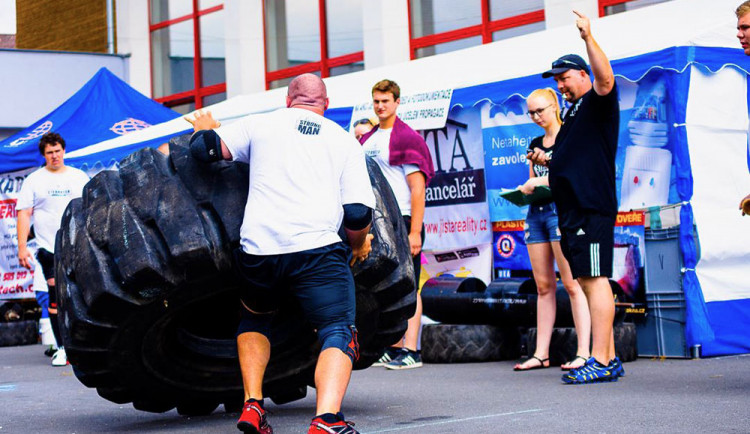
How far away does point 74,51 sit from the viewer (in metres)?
20.7

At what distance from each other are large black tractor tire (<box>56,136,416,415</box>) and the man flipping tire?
0.13m

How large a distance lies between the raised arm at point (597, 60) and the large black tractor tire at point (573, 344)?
231 centimetres

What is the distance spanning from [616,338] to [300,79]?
4055 millimetres

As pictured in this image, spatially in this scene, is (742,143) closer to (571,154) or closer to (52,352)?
(571,154)

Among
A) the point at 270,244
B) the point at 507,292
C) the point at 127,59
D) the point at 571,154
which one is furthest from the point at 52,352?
the point at 127,59

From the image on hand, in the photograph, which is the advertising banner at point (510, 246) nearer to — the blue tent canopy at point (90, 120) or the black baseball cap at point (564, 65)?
the black baseball cap at point (564, 65)

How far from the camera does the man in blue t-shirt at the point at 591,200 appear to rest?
605 centimetres

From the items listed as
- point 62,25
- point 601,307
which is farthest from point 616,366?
point 62,25

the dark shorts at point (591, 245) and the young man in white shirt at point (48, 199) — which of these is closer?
the dark shorts at point (591, 245)

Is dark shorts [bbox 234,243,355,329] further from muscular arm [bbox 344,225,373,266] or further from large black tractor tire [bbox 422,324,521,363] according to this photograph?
large black tractor tire [bbox 422,324,521,363]

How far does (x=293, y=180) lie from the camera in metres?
4.20

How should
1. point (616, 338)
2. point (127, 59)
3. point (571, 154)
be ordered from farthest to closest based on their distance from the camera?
point (127, 59), point (616, 338), point (571, 154)

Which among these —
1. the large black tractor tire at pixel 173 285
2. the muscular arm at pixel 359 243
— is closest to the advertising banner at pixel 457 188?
the large black tractor tire at pixel 173 285

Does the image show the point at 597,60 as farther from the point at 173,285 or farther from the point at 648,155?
the point at 173,285
